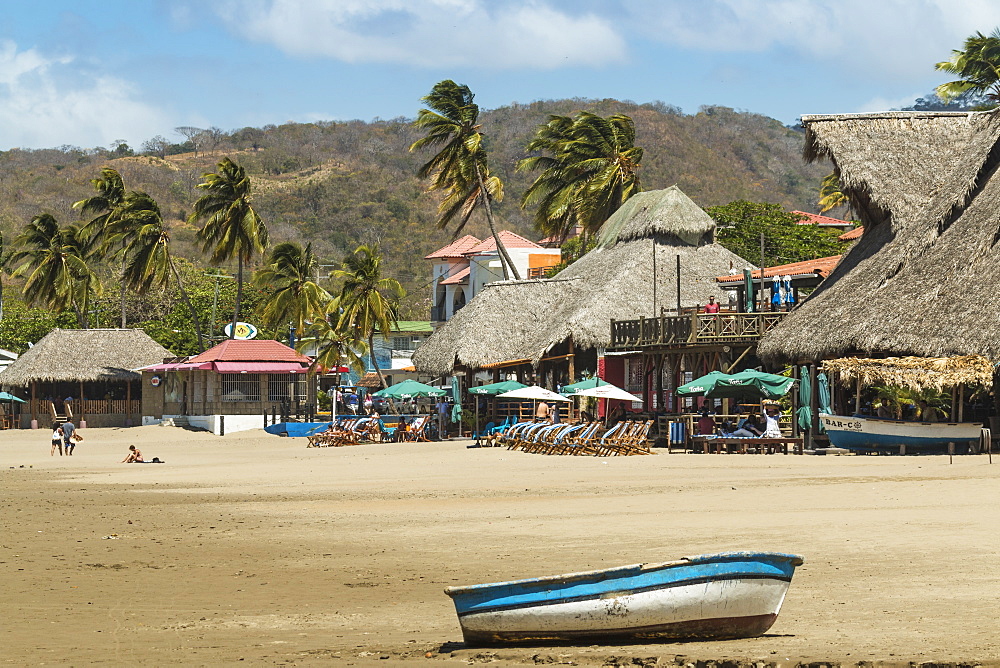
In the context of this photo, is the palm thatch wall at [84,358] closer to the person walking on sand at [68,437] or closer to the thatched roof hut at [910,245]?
the person walking on sand at [68,437]

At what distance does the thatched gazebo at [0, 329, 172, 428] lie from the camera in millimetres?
54094

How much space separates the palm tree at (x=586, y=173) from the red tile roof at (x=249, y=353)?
1085 centimetres

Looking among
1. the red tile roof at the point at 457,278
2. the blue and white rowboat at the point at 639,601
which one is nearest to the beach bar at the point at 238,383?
the red tile roof at the point at 457,278

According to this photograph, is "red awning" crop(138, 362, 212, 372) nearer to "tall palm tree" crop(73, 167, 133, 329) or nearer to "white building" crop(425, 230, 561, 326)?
"tall palm tree" crop(73, 167, 133, 329)

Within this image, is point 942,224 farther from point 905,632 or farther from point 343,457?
point 905,632

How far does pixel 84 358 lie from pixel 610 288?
2598 centimetres

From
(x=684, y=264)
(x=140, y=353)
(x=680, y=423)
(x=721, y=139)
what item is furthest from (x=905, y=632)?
(x=721, y=139)

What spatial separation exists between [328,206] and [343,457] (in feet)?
326

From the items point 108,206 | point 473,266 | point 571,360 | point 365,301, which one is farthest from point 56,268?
point 571,360

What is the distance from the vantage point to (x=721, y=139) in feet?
519

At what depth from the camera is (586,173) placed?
51.7 metres

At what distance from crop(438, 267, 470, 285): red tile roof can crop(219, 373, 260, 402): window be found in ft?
77.3

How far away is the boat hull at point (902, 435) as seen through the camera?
84.1 feet

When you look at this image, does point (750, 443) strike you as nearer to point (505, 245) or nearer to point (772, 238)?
point (772, 238)
